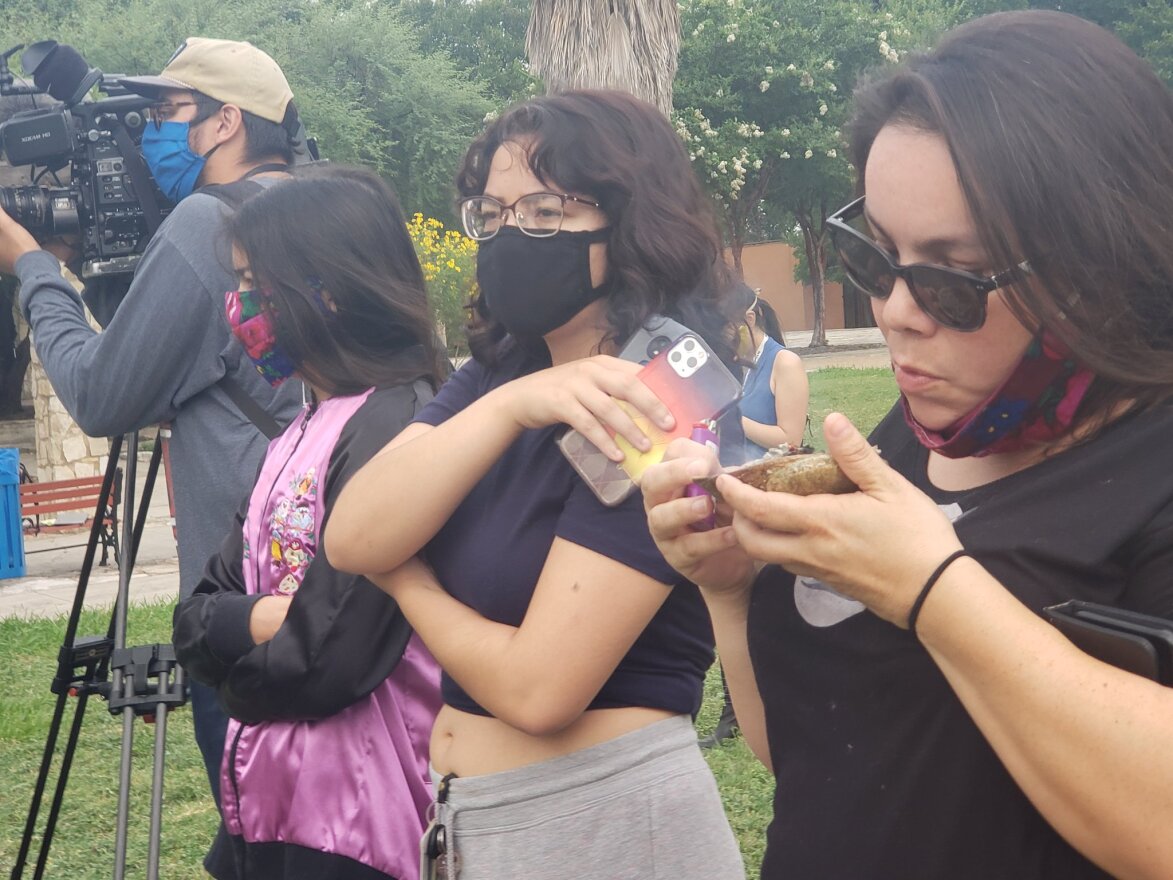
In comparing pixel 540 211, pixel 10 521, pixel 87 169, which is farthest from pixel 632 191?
pixel 10 521

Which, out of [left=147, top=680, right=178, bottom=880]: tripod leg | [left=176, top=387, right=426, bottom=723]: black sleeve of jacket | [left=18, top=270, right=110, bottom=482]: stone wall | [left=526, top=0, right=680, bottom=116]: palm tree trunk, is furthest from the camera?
[left=18, top=270, right=110, bottom=482]: stone wall

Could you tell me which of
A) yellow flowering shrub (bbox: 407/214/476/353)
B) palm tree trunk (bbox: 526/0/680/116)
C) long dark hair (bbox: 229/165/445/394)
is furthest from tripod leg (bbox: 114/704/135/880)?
yellow flowering shrub (bbox: 407/214/476/353)

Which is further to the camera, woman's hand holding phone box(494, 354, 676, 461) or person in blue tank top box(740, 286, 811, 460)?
person in blue tank top box(740, 286, 811, 460)

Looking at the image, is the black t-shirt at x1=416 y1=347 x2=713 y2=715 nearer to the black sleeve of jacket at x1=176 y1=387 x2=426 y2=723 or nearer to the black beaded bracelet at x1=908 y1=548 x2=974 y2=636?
the black sleeve of jacket at x1=176 y1=387 x2=426 y2=723

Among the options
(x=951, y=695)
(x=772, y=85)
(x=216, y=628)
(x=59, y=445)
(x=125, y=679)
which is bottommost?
(x=772, y=85)

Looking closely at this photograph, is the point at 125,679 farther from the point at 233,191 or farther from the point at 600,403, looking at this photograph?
the point at 600,403

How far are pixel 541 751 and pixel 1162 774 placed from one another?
975 millimetres

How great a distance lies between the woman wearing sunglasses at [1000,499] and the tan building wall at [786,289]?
3.11ft

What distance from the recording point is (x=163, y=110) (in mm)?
3492

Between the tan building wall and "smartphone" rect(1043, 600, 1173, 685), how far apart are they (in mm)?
1214

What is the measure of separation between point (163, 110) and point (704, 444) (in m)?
2.53

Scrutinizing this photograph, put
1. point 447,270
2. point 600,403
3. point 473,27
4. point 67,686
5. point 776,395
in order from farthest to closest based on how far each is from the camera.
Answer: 1. point 473,27
2. point 447,270
3. point 776,395
4. point 67,686
5. point 600,403

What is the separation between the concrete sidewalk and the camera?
9281mm

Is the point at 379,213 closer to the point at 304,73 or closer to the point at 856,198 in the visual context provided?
the point at 856,198
